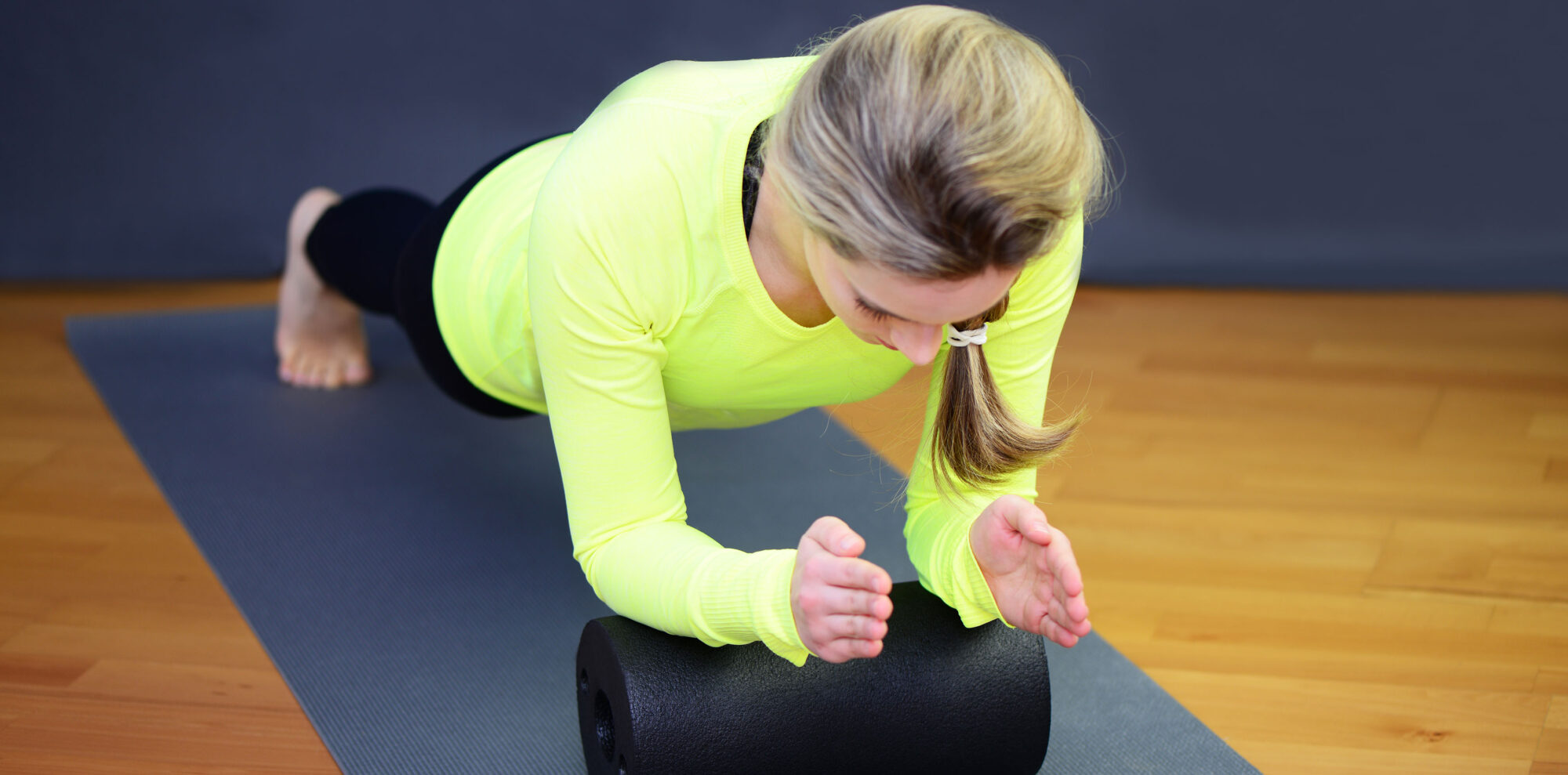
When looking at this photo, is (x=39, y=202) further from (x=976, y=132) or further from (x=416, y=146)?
(x=976, y=132)

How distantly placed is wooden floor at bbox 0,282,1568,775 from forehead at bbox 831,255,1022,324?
0.41m

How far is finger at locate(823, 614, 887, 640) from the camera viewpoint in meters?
0.86

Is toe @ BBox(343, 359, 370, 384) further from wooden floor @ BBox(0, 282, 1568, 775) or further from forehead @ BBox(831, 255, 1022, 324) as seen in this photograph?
forehead @ BBox(831, 255, 1022, 324)

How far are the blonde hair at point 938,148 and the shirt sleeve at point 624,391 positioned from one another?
18 cm

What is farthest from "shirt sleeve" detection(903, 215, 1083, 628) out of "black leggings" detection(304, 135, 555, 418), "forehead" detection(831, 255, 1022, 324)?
"black leggings" detection(304, 135, 555, 418)

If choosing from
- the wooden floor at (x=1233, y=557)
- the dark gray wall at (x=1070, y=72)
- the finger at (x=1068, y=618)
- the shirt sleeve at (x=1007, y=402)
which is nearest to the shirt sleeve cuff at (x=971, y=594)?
the shirt sleeve at (x=1007, y=402)

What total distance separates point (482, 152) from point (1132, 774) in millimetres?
2194

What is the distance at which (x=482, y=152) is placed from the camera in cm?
292

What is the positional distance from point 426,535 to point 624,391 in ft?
2.28

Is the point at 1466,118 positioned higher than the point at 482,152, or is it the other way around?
the point at 482,152

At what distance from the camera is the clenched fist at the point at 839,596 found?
2.83 feet

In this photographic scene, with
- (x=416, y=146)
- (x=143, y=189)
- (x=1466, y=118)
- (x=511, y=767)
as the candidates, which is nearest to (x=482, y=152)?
(x=416, y=146)

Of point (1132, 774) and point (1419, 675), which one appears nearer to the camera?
point (1132, 774)

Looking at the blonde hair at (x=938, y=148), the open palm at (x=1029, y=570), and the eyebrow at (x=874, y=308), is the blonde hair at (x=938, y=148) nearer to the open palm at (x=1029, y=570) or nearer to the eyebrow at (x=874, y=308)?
the eyebrow at (x=874, y=308)
